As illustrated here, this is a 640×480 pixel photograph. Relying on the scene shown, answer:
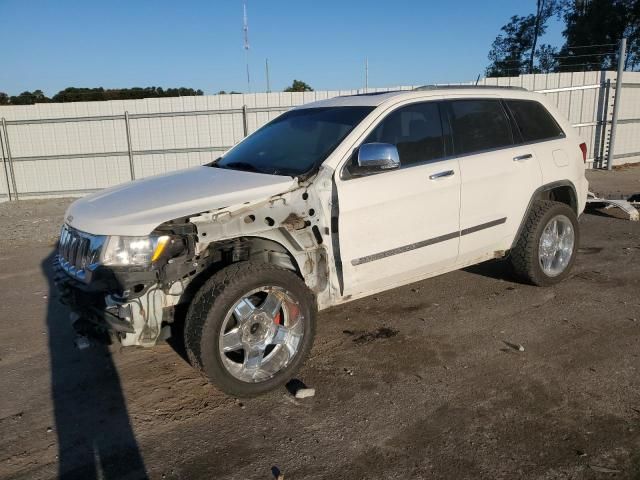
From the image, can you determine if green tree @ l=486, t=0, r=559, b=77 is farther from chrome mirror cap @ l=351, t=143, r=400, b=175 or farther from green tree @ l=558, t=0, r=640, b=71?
chrome mirror cap @ l=351, t=143, r=400, b=175

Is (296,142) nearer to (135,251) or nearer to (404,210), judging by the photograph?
(404,210)

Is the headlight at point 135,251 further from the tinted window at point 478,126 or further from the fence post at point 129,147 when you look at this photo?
the fence post at point 129,147

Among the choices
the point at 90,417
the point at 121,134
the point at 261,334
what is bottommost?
the point at 90,417

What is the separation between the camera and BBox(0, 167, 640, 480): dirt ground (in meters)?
2.79

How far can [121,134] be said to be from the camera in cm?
1457

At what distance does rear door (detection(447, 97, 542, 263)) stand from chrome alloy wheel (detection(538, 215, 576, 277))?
1.45 feet

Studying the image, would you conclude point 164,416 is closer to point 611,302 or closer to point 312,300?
point 312,300

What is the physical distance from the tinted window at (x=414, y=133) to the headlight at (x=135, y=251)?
1751mm

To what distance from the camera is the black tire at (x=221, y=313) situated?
319 centimetres

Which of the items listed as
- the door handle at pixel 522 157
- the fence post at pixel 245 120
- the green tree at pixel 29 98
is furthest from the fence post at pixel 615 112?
the green tree at pixel 29 98

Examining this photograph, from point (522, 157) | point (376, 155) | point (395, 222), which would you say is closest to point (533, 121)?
point (522, 157)

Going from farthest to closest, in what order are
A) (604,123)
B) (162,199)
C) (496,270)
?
(604,123) < (496,270) < (162,199)

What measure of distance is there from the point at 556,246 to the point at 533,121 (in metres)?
1.26

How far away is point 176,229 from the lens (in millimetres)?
3201
